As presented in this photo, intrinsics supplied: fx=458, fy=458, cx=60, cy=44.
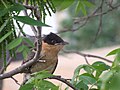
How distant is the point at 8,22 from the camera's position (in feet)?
4.64

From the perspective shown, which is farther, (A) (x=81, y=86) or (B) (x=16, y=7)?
(A) (x=81, y=86)

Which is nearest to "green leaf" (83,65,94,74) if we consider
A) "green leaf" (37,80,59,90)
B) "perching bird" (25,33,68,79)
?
"green leaf" (37,80,59,90)

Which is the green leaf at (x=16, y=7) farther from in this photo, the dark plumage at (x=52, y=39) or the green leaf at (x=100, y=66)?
the dark plumage at (x=52, y=39)

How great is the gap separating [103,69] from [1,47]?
35 centimetres

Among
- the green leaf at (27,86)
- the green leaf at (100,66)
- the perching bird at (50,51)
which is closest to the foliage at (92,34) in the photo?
the perching bird at (50,51)

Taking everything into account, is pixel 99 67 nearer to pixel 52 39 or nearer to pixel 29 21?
pixel 29 21

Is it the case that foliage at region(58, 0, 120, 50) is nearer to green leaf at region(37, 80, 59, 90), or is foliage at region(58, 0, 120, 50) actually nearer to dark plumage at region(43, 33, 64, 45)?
dark plumage at region(43, 33, 64, 45)

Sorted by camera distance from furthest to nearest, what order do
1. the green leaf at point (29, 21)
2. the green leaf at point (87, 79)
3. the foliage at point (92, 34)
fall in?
1. the foliage at point (92, 34)
2. the green leaf at point (87, 79)
3. the green leaf at point (29, 21)

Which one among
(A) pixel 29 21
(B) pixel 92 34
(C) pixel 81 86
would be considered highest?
(A) pixel 29 21

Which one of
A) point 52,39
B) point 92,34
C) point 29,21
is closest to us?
point 29,21

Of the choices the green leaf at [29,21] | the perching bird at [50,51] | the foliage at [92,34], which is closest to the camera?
the green leaf at [29,21]

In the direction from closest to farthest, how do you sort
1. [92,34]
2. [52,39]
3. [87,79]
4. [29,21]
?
[29,21], [87,79], [52,39], [92,34]

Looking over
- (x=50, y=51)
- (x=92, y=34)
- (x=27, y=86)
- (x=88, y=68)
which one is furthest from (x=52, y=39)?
(x=92, y=34)

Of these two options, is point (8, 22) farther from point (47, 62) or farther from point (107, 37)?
point (107, 37)
